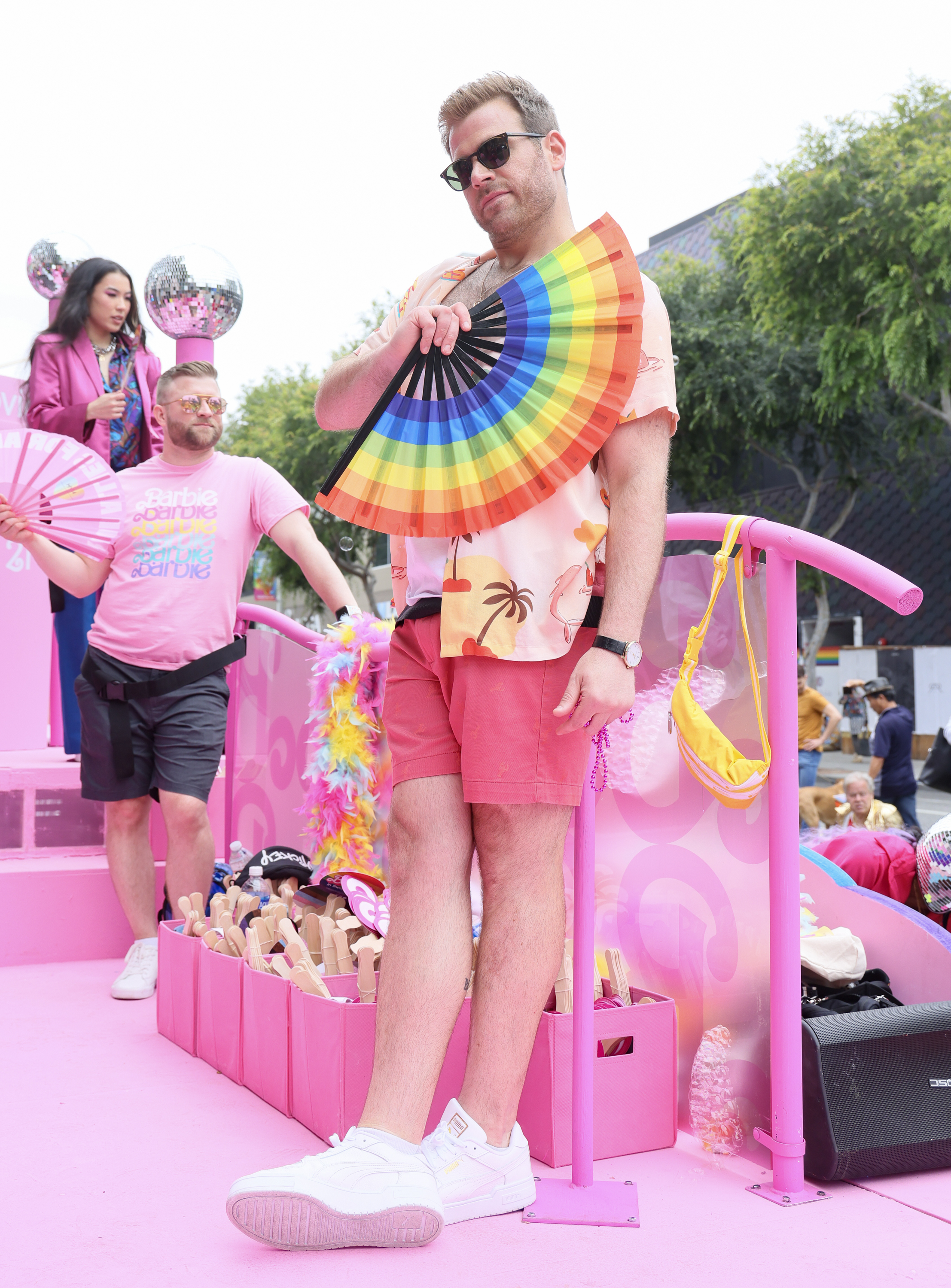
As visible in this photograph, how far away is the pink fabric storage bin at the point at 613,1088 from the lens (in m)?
1.95

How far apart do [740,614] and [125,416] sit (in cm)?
316

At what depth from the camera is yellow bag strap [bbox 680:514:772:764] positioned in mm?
1929

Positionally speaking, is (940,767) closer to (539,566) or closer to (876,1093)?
(876,1093)

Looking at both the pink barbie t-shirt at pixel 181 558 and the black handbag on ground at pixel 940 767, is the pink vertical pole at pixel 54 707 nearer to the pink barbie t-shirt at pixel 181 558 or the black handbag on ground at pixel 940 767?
the pink barbie t-shirt at pixel 181 558

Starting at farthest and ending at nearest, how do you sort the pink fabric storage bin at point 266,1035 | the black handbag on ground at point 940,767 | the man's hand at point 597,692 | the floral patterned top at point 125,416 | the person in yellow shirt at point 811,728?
the person in yellow shirt at point 811,728 < the floral patterned top at point 125,416 < the black handbag on ground at point 940,767 < the pink fabric storage bin at point 266,1035 < the man's hand at point 597,692

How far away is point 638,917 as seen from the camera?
2252 millimetres

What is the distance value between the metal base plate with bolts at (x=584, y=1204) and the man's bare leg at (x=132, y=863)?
190cm

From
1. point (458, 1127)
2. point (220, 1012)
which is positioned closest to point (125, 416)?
point (220, 1012)

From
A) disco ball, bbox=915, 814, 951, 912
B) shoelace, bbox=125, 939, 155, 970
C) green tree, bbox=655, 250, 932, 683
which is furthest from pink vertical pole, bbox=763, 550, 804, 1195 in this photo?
green tree, bbox=655, 250, 932, 683

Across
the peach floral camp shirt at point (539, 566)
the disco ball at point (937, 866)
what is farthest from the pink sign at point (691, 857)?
the disco ball at point (937, 866)

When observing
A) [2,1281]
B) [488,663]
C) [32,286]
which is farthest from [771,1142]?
[32,286]

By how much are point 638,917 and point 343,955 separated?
61cm

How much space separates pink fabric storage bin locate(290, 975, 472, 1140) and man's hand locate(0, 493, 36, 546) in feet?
5.55

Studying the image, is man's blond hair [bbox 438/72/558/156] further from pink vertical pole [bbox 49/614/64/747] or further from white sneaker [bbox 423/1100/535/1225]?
pink vertical pole [bbox 49/614/64/747]
